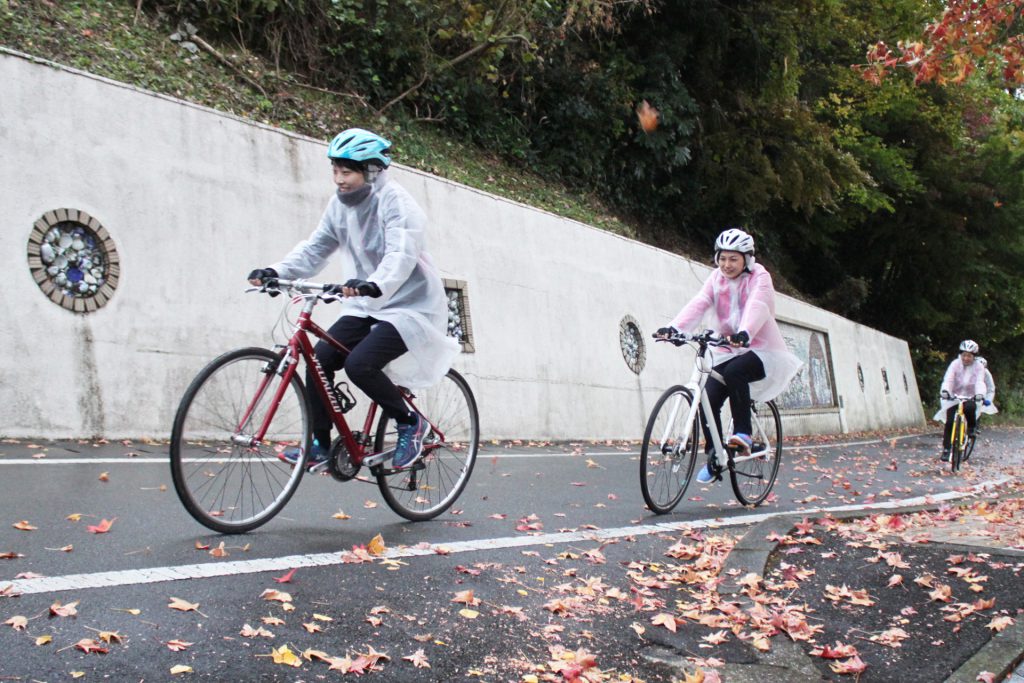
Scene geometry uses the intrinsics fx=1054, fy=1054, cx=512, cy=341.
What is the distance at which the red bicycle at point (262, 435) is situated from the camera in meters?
4.75

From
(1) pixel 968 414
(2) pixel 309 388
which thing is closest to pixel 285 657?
(2) pixel 309 388

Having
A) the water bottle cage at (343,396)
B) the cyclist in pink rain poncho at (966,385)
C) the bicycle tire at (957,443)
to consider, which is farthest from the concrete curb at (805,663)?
the cyclist in pink rain poncho at (966,385)

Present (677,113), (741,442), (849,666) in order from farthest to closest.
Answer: (677,113), (741,442), (849,666)

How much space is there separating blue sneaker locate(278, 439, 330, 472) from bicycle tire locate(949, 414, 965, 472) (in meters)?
11.7

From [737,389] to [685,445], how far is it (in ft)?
2.52

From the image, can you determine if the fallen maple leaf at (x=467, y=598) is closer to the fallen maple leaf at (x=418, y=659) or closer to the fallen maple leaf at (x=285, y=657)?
the fallen maple leaf at (x=418, y=659)

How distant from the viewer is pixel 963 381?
51.2 ft

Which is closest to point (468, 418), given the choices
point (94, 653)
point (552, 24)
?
point (94, 653)

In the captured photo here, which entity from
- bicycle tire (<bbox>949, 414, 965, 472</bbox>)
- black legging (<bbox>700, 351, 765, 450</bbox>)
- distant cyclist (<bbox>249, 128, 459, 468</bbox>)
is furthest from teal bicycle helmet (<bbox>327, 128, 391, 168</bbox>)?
bicycle tire (<bbox>949, 414, 965, 472</bbox>)

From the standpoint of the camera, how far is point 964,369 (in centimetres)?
1553

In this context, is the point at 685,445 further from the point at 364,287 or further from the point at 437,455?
the point at 364,287

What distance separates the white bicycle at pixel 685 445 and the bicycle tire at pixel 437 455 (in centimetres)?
132

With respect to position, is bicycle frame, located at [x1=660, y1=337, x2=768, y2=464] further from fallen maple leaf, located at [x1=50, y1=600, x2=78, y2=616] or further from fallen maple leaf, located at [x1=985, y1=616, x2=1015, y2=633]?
fallen maple leaf, located at [x1=50, y1=600, x2=78, y2=616]

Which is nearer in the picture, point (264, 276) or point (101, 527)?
point (101, 527)
